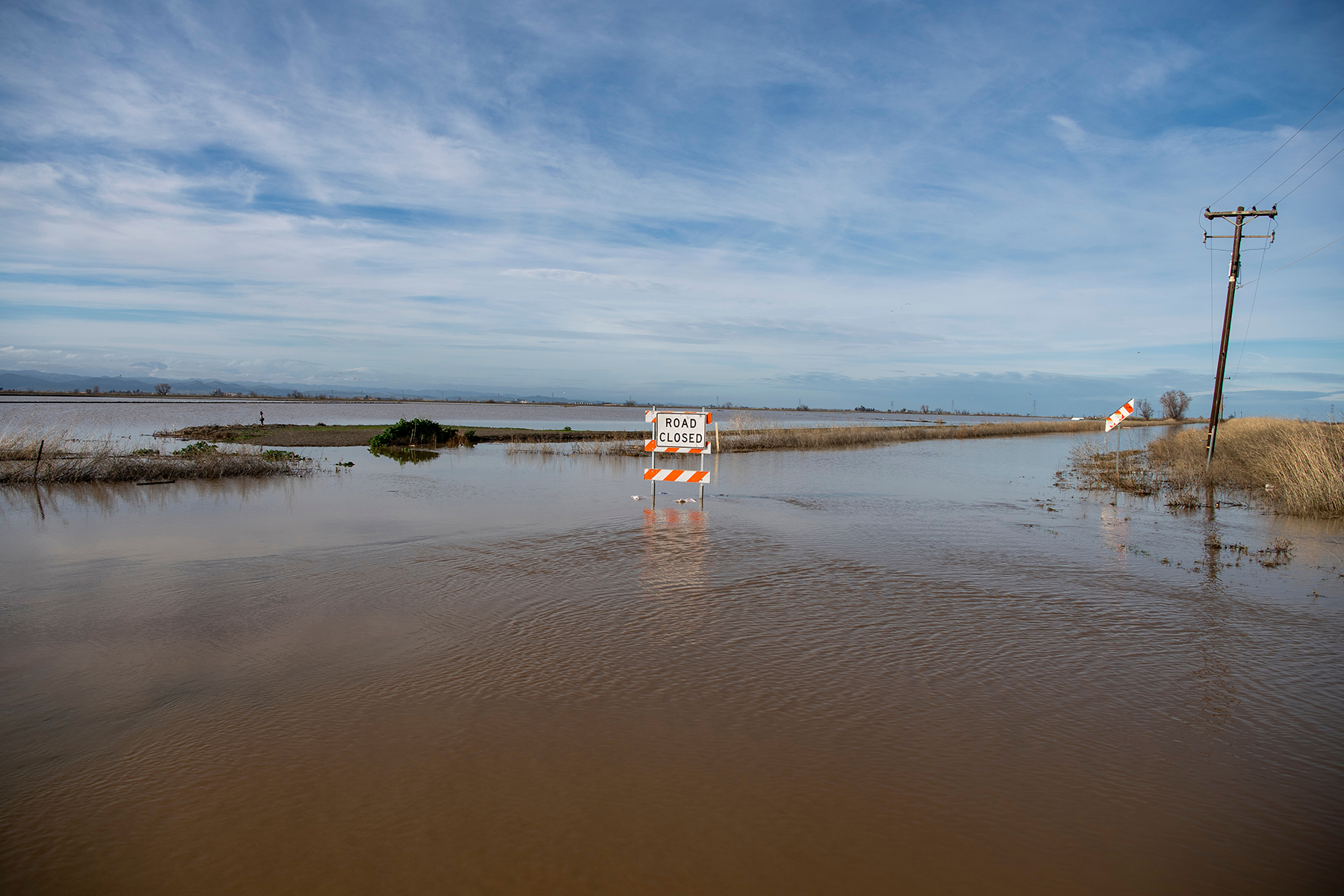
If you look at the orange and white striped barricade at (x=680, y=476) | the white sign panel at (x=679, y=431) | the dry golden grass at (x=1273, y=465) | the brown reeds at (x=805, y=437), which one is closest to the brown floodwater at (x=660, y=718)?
the orange and white striped barricade at (x=680, y=476)

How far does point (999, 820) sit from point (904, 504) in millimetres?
12043

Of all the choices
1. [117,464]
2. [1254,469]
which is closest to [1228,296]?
[1254,469]

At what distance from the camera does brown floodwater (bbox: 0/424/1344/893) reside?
11.2ft

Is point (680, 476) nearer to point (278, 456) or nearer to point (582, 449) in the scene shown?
point (278, 456)

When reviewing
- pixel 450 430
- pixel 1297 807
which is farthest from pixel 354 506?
pixel 450 430

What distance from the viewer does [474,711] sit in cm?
484

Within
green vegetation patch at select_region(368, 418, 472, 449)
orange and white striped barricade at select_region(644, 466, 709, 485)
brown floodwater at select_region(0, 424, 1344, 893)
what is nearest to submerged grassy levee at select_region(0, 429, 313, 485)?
brown floodwater at select_region(0, 424, 1344, 893)

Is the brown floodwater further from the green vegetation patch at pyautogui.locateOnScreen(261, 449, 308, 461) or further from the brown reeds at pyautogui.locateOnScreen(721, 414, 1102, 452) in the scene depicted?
the brown reeds at pyautogui.locateOnScreen(721, 414, 1102, 452)

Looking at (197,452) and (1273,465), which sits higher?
(1273,465)

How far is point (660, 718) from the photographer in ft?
15.7

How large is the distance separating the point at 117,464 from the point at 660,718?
17.9 meters

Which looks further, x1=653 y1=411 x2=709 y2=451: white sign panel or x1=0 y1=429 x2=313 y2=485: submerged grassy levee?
x1=0 y1=429 x2=313 y2=485: submerged grassy levee

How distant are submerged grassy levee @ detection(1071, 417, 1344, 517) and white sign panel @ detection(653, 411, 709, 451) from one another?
1101cm

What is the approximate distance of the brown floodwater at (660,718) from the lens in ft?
11.2
